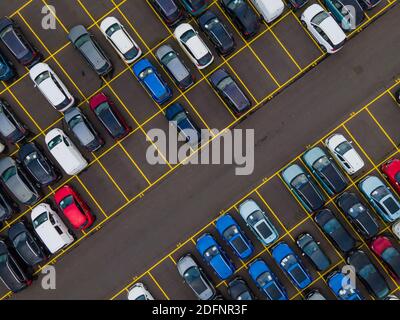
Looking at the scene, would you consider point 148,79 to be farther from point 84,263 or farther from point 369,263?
point 369,263

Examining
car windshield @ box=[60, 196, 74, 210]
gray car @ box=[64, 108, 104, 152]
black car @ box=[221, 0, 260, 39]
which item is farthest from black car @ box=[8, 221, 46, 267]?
black car @ box=[221, 0, 260, 39]

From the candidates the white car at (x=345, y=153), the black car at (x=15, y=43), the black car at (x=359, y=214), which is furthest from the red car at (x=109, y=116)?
the black car at (x=359, y=214)

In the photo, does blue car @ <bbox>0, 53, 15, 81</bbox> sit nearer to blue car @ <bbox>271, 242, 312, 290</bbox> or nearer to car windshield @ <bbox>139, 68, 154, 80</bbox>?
car windshield @ <bbox>139, 68, 154, 80</bbox>

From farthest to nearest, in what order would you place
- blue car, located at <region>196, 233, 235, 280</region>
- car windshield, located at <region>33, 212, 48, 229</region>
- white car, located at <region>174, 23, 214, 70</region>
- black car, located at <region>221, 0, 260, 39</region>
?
1. car windshield, located at <region>33, 212, 48, 229</region>
2. black car, located at <region>221, 0, 260, 39</region>
3. white car, located at <region>174, 23, 214, 70</region>
4. blue car, located at <region>196, 233, 235, 280</region>

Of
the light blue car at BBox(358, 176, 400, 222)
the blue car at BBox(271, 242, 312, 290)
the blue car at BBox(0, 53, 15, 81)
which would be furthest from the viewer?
the blue car at BBox(0, 53, 15, 81)
